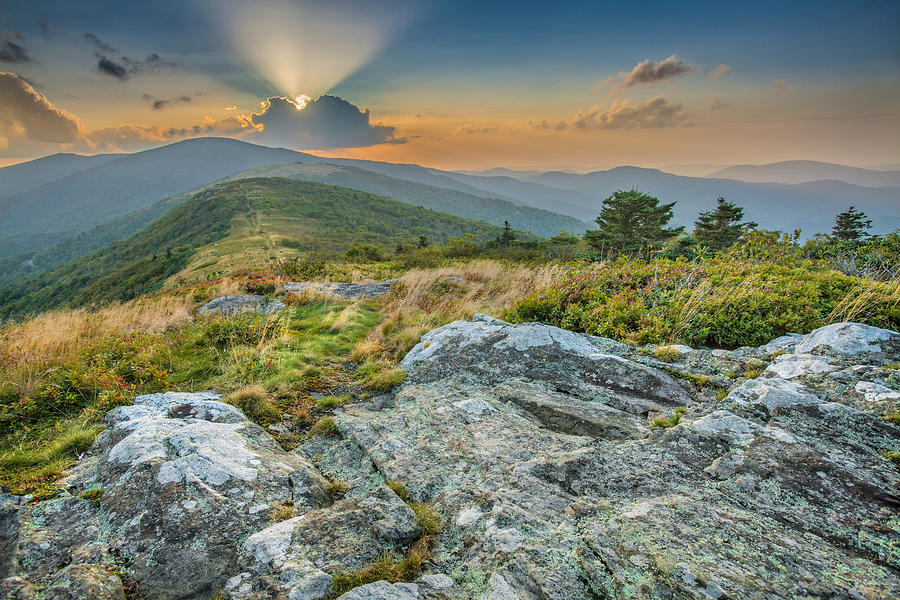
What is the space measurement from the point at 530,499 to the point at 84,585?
9.70ft

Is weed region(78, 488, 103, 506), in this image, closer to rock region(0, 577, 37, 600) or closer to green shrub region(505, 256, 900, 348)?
rock region(0, 577, 37, 600)

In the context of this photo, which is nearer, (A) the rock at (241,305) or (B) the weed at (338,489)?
(B) the weed at (338,489)

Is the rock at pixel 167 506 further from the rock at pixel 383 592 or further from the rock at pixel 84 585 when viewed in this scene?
the rock at pixel 383 592

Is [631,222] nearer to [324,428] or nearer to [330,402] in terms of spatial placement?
[330,402]

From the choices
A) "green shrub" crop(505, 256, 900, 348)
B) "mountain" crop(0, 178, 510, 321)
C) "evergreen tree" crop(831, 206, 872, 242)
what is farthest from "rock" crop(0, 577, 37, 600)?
"evergreen tree" crop(831, 206, 872, 242)

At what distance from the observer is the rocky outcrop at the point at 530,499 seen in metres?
2.18

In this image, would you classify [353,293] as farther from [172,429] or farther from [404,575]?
[404,575]

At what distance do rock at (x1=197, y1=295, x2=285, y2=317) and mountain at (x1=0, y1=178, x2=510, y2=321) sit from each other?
35672mm

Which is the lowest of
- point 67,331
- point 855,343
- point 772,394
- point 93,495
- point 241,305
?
point 241,305

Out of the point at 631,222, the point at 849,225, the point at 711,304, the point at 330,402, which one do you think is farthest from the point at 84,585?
the point at 849,225

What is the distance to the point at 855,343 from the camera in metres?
4.80

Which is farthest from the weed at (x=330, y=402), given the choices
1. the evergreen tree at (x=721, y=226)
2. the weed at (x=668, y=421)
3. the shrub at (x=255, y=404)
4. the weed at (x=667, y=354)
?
the evergreen tree at (x=721, y=226)

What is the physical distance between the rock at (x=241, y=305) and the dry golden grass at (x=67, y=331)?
3.68ft

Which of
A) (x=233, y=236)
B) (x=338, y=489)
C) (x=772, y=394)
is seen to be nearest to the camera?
(x=338, y=489)
